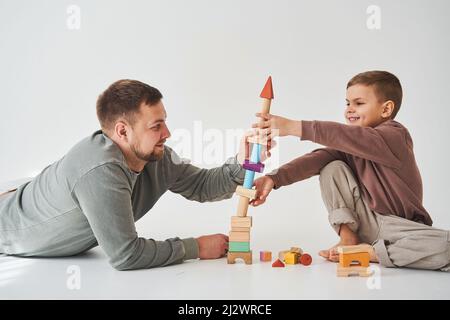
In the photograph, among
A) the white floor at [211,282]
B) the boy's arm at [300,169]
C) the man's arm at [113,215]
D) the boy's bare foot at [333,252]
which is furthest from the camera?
the boy's arm at [300,169]

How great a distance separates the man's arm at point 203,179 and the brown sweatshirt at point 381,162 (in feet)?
0.49

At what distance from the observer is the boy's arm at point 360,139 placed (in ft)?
5.31

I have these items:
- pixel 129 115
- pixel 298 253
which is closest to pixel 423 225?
pixel 298 253

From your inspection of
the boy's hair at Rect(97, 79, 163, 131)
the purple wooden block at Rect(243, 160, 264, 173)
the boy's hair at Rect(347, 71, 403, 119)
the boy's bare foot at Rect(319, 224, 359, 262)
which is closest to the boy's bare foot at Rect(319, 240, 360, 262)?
the boy's bare foot at Rect(319, 224, 359, 262)

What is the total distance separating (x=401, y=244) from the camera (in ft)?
5.31

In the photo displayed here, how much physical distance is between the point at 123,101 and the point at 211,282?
0.59 meters

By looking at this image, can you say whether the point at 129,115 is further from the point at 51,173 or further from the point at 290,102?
the point at 290,102

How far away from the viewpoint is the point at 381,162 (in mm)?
1693

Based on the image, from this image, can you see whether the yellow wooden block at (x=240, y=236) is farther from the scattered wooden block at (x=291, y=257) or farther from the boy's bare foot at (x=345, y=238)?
the boy's bare foot at (x=345, y=238)

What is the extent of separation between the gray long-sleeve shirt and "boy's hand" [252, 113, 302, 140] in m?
0.31

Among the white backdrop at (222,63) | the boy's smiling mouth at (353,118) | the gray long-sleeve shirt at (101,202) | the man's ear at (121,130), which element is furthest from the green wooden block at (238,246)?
the white backdrop at (222,63)

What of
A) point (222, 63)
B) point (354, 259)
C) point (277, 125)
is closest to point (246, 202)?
point (277, 125)

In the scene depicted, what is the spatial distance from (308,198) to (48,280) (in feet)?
5.03

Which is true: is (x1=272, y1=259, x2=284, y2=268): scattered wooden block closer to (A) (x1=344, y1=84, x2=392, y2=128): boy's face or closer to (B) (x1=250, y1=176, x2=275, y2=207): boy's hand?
(B) (x1=250, y1=176, x2=275, y2=207): boy's hand
